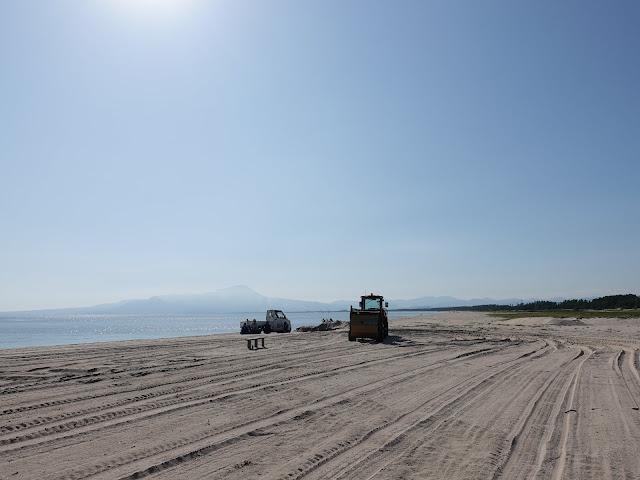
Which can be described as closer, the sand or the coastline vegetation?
the sand

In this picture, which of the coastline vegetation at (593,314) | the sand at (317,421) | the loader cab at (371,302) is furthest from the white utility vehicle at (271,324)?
the coastline vegetation at (593,314)

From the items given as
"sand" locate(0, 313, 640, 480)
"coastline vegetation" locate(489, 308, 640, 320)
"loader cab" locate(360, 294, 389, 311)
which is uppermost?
"loader cab" locate(360, 294, 389, 311)

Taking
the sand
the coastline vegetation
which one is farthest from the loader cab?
the coastline vegetation

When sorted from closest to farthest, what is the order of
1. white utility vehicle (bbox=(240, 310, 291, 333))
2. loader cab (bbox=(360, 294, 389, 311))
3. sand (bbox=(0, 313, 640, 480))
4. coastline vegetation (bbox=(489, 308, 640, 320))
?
sand (bbox=(0, 313, 640, 480)) → loader cab (bbox=(360, 294, 389, 311)) → white utility vehicle (bbox=(240, 310, 291, 333)) → coastline vegetation (bbox=(489, 308, 640, 320))

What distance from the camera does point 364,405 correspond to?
866 centimetres

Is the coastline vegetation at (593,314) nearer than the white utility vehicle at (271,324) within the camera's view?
No

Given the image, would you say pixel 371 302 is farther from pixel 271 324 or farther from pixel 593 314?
pixel 593 314

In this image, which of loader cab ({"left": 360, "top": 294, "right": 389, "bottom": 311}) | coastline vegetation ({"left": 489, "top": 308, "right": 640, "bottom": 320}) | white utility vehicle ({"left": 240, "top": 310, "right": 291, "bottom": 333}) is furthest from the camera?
coastline vegetation ({"left": 489, "top": 308, "right": 640, "bottom": 320})

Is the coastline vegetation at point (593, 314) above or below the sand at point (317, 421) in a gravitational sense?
above

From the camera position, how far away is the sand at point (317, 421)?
5.39 metres

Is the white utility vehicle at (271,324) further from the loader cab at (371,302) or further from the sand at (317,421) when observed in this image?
the sand at (317,421)

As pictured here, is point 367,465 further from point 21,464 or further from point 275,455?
point 21,464

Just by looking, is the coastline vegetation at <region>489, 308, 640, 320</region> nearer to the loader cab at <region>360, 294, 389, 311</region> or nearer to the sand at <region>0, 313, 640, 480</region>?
the loader cab at <region>360, 294, 389, 311</region>

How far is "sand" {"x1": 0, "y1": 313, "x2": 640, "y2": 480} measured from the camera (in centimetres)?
539
